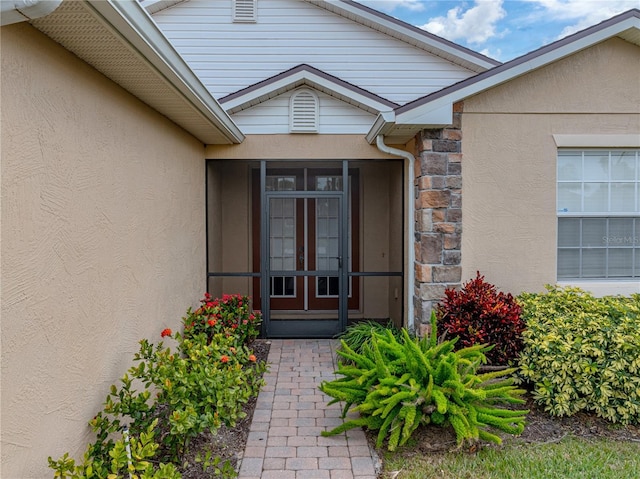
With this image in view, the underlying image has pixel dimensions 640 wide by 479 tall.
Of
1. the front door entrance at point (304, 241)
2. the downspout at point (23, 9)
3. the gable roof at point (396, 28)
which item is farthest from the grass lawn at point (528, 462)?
the gable roof at point (396, 28)

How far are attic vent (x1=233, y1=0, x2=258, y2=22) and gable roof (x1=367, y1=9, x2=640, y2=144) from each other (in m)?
4.44

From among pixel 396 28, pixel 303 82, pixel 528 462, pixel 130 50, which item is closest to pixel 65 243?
pixel 130 50

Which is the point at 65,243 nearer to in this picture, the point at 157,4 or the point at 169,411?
the point at 169,411

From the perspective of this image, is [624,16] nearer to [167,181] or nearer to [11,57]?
[167,181]

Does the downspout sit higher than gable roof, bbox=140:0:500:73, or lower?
lower

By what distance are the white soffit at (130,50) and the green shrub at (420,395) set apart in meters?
2.84

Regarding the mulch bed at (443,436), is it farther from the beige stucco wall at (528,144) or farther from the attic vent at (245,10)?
the attic vent at (245,10)

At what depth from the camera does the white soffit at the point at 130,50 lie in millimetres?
2406

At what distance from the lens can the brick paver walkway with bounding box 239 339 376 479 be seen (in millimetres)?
3447

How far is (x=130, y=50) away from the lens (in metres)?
2.90

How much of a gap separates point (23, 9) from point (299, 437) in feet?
11.8

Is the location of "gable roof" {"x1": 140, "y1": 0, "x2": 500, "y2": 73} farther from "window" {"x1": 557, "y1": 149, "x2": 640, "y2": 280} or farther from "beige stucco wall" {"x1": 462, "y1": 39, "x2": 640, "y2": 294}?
"window" {"x1": 557, "y1": 149, "x2": 640, "y2": 280}

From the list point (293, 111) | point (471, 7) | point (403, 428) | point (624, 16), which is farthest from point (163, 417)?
point (471, 7)

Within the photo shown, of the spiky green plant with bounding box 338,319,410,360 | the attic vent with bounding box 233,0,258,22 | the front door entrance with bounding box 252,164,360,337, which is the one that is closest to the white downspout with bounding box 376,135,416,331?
the spiky green plant with bounding box 338,319,410,360
